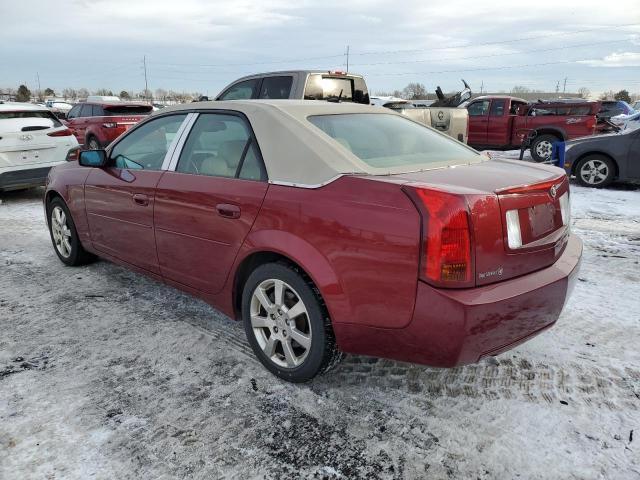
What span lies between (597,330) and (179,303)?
123 inches

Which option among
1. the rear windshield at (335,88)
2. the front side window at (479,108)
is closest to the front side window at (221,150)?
the rear windshield at (335,88)

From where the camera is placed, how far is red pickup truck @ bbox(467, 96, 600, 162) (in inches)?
524

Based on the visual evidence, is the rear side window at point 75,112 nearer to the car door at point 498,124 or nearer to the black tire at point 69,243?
the black tire at point 69,243

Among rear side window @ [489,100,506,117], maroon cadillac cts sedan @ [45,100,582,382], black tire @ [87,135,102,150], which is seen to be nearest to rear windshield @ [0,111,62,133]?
black tire @ [87,135,102,150]

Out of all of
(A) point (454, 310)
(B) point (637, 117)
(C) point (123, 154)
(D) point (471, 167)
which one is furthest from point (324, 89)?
(B) point (637, 117)

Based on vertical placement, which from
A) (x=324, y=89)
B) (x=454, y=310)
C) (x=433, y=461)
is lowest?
(x=433, y=461)

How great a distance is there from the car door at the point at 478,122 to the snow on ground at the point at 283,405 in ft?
36.8

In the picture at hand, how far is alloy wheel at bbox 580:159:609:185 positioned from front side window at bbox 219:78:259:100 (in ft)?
20.5

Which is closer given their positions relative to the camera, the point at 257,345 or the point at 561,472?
the point at 561,472

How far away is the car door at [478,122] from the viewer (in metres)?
14.4

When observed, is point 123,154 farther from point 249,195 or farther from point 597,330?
point 597,330

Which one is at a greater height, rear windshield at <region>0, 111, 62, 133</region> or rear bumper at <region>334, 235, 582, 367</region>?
rear windshield at <region>0, 111, 62, 133</region>

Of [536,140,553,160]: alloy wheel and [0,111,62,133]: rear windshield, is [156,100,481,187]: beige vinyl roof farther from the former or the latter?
[536,140,553,160]: alloy wheel

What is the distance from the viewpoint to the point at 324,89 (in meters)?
8.75
